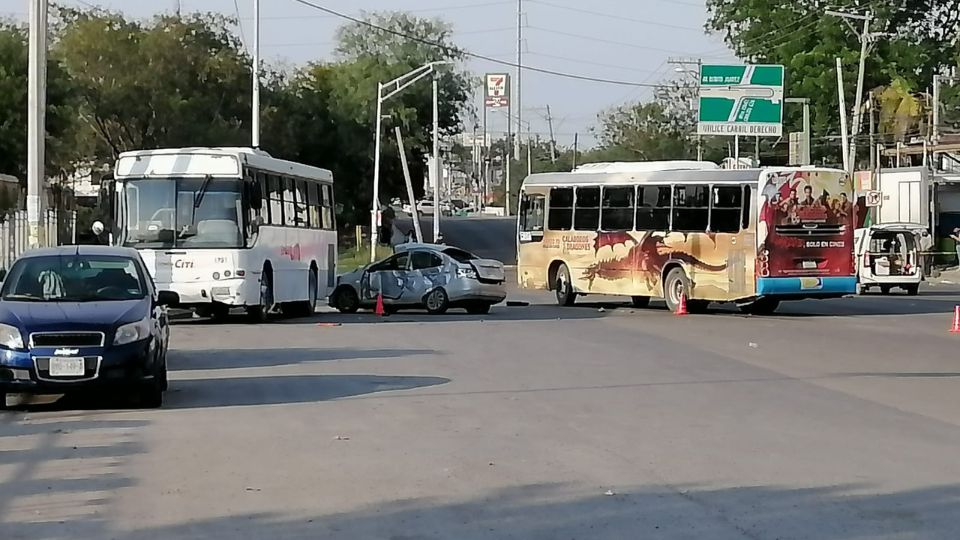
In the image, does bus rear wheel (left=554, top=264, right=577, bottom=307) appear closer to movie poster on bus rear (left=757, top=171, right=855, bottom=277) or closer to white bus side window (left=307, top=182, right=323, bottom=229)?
white bus side window (left=307, top=182, right=323, bottom=229)

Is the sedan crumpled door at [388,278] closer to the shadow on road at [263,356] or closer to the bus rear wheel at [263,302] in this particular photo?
the bus rear wheel at [263,302]

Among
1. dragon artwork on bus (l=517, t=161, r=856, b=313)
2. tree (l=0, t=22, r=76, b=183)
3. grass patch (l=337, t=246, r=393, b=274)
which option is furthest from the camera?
grass patch (l=337, t=246, r=393, b=274)

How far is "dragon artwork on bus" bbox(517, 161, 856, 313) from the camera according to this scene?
94.9 feet

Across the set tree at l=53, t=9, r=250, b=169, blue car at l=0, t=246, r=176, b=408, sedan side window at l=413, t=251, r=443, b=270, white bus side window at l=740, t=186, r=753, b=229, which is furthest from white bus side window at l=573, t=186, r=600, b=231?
tree at l=53, t=9, r=250, b=169

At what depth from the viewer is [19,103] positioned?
181ft

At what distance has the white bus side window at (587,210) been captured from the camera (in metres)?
33.3

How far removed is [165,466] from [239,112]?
58.0 meters

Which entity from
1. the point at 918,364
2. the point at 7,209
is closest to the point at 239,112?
the point at 7,209

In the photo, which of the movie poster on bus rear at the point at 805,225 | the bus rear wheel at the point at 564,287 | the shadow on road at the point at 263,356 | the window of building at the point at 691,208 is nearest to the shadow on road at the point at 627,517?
the shadow on road at the point at 263,356

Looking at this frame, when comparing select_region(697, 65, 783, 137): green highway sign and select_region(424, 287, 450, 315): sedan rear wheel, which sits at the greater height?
select_region(697, 65, 783, 137): green highway sign

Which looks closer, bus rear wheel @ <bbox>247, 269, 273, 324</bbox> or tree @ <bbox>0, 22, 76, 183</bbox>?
bus rear wheel @ <bbox>247, 269, 273, 324</bbox>

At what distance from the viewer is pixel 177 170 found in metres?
26.3

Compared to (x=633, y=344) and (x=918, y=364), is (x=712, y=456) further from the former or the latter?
(x=633, y=344)

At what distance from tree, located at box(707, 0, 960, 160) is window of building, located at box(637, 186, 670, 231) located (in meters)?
40.5
